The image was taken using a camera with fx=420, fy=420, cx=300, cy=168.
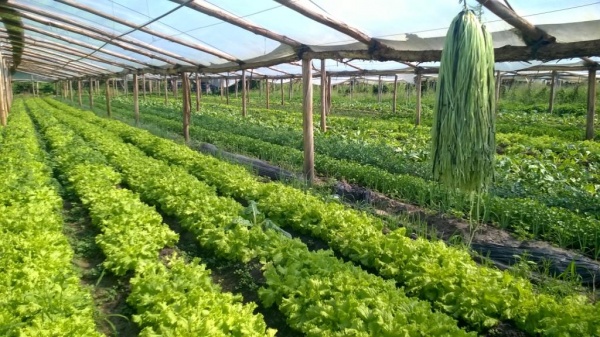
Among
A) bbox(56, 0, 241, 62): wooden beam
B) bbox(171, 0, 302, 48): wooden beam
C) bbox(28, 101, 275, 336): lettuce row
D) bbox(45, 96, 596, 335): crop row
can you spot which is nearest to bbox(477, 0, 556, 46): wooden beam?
bbox(45, 96, 596, 335): crop row

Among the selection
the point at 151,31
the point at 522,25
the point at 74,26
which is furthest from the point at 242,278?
the point at 74,26

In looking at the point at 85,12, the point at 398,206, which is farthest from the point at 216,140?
the point at 398,206

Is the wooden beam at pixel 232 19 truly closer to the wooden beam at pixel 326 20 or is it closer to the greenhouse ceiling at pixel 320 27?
the greenhouse ceiling at pixel 320 27

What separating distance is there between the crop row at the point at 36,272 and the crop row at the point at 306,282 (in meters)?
1.63

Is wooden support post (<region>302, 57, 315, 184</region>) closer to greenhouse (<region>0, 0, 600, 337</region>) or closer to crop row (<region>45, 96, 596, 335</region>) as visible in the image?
greenhouse (<region>0, 0, 600, 337</region>)

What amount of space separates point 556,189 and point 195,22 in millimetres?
8055

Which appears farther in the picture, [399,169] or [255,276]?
[399,169]

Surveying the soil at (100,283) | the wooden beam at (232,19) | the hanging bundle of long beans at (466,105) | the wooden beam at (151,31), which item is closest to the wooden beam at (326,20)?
the wooden beam at (232,19)

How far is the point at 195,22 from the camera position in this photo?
30.1 ft

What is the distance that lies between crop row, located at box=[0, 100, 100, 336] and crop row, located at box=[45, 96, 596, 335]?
2990 millimetres

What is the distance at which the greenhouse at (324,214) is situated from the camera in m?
3.59

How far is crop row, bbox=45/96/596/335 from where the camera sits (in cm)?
379

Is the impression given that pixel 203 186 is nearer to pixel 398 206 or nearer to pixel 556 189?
pixel 398 206

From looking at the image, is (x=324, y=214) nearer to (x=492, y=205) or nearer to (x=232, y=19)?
(x=492, y=205)
